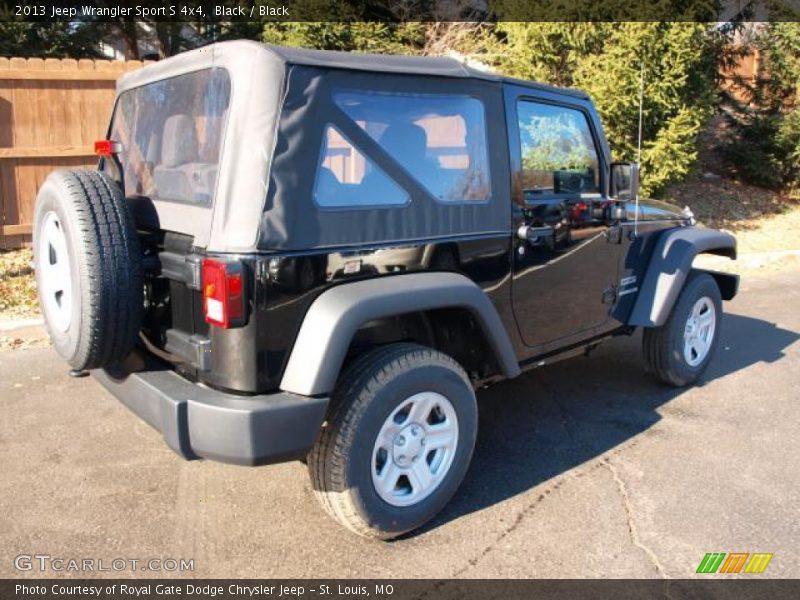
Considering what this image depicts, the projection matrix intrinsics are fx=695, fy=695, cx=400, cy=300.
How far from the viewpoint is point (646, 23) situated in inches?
323

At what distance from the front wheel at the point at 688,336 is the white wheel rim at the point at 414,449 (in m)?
2.07

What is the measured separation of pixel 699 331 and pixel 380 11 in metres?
6.87

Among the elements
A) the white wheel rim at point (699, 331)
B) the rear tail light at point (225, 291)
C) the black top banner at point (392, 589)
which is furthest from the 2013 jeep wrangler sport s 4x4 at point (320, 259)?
the white wheel rim at point (699, 331)

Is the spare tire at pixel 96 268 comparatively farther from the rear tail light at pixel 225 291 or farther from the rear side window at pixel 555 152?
the rear side window at pixel 555 152

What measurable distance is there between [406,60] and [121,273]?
1469 millimetres

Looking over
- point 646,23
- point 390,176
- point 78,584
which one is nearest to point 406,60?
point 390,176

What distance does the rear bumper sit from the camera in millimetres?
2490

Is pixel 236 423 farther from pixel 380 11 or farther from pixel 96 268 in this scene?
pixel 380 11

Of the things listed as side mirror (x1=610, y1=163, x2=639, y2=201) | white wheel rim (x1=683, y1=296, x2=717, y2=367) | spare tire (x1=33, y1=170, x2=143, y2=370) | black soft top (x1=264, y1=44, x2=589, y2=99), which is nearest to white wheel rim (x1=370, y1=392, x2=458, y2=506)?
spare tire (x1=33, y1=170, x2=143, y2=370)

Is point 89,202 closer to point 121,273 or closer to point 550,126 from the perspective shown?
point 121,273

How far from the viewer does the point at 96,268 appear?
2.65 metres

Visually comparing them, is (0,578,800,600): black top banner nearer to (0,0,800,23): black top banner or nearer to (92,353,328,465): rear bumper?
(92,353,328,465): rear bumper

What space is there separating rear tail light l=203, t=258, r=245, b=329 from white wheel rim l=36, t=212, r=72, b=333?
710 mm

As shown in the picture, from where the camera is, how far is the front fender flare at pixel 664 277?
4277 millimetres
